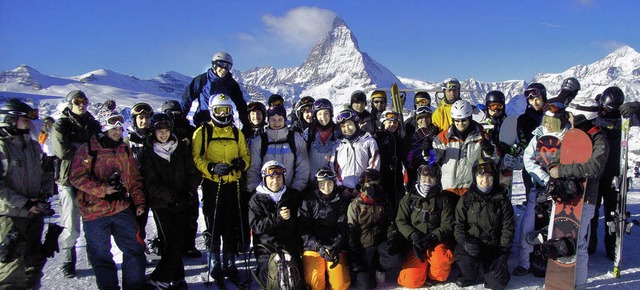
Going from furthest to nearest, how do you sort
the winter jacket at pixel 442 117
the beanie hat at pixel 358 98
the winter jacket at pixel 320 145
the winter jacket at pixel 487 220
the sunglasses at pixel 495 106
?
the beanie hat at pixel 358 98, the winter jacket at pixel 442 117, the sunglasses at pixel 495 106, the winter jacket at pixel 320 145, the winter jacket at pixel 487 220

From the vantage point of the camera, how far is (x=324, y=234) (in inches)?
180

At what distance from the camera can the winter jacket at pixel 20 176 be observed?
12.6ft

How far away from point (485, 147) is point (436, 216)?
1.04m

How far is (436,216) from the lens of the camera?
464cm

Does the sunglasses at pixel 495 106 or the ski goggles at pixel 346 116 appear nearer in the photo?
the ski goggles at pixel 346 116

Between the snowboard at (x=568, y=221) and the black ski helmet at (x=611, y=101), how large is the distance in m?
1.10

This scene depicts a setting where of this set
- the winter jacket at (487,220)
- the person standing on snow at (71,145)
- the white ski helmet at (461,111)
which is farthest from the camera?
the white ski helmet at (461,111)

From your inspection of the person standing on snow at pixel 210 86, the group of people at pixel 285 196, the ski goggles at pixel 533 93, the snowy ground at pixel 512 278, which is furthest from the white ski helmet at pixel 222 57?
the ski goggles at pixel 533 93

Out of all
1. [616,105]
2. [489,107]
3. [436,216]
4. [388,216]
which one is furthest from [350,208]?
[616,105]

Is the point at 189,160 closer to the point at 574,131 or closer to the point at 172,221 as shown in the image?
the point at 172,221

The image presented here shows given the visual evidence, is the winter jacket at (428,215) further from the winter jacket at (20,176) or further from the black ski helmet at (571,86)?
the winter jacket at (20,176)

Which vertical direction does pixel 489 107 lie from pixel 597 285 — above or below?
above

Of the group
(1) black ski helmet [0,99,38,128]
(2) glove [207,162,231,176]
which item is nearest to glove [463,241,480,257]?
(2) glove [207,162,231,176]

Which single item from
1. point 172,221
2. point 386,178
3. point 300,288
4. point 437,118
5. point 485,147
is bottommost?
point 300,288
